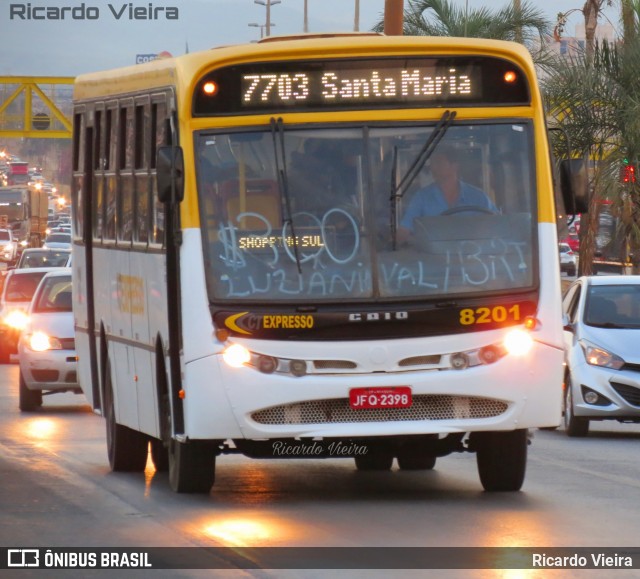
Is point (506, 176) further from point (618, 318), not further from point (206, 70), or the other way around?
point (618, 318)

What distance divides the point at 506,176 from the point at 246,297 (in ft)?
5.81

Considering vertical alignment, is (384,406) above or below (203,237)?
below

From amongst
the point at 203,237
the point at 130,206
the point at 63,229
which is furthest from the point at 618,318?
the point at 63,229

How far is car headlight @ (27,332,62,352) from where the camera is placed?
2255cm

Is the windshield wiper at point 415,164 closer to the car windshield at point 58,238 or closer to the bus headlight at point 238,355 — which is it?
the bus headlight at point 238,355

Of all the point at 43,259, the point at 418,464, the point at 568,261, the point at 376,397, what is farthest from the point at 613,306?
the point at 568,261

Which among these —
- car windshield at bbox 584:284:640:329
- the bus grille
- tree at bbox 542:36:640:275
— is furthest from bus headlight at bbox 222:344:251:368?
tree at bbox 542:36:640:275

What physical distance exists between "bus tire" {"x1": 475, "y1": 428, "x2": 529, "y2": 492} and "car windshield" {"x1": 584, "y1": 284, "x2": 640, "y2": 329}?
6.84m

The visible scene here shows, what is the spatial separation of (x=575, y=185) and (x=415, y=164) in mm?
1146

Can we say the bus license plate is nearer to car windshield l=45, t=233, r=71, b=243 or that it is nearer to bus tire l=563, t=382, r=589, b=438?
bus tire l=563, t=382, r=589, b=438

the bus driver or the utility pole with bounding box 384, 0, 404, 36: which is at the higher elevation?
the utility pole with bounding box 384, 0, 404, 36

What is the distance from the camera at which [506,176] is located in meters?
Answer: 12.0

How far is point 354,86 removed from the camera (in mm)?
12008

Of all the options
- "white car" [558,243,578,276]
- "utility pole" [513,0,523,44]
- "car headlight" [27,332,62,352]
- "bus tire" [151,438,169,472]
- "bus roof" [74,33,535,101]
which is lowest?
"white car" [558,243,578,276]
